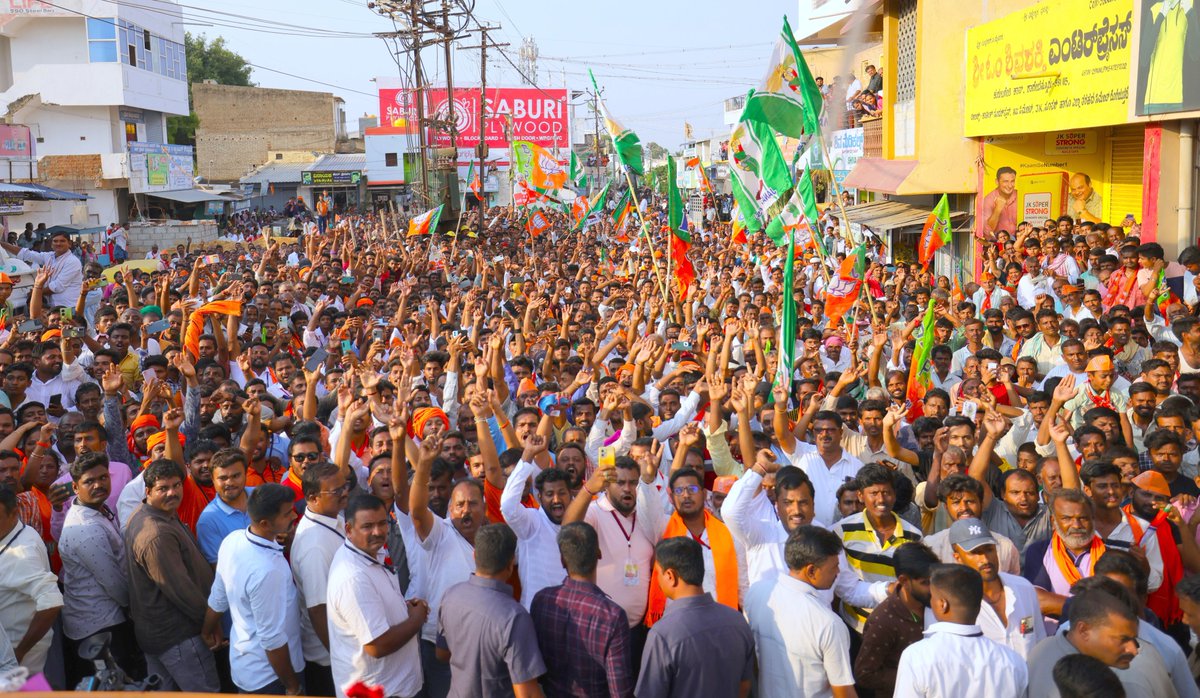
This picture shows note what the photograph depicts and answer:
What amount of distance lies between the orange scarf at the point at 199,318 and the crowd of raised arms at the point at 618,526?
1.36 feet

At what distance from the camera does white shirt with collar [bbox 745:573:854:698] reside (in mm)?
3914

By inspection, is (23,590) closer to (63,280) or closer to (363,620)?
(363,620)

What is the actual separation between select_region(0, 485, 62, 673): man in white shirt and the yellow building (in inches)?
422

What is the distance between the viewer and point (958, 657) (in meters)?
3.54

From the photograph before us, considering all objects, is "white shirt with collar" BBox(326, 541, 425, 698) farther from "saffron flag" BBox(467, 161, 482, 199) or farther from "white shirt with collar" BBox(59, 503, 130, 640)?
"saffron flag" BBox(467, 161, 482, 199)

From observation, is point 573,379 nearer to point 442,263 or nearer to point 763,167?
point 763,167

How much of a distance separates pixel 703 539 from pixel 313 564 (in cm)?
170

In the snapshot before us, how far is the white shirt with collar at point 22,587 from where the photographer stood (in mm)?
4391

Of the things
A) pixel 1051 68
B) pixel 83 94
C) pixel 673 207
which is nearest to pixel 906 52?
pixel 1051 68

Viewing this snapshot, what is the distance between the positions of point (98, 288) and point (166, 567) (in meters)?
11.0

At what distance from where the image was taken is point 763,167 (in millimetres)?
10773

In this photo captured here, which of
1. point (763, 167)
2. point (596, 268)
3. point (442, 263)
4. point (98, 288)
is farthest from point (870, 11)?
point (98, 288)

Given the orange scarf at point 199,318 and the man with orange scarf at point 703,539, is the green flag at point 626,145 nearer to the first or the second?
the orange scarf at point 199,318

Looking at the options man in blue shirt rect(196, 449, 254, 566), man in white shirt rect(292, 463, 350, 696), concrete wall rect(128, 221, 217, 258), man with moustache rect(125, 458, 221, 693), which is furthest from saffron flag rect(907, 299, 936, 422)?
concrete wall rect(128, 221, 217, 258)
